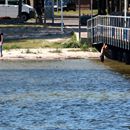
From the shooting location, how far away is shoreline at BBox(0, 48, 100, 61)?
54094 mm

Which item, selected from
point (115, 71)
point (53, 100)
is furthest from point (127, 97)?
point (115, 71)

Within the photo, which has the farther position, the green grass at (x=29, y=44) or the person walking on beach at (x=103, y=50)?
the green grass at (x=29, y=44)

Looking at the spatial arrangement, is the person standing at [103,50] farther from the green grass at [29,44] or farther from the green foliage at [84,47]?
the green grass at [29,44]

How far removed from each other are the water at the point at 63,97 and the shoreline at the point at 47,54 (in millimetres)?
3326

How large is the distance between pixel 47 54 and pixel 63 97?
2194 centimetres

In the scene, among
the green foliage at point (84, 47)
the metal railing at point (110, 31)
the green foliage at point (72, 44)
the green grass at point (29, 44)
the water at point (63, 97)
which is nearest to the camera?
the water at point (63, 97)

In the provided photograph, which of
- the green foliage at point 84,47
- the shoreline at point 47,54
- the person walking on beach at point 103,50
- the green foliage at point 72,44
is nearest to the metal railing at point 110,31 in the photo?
the person walking on beach at point 103,50

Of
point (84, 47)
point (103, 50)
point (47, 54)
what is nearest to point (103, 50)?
point (103, 50)

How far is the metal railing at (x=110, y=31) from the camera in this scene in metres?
46.8

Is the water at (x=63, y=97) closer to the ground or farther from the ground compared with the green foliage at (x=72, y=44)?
farther from the ground

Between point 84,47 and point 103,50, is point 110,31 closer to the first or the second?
point 103,50

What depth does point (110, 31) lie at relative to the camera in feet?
167

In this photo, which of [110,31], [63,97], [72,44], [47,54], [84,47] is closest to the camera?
[63,97]

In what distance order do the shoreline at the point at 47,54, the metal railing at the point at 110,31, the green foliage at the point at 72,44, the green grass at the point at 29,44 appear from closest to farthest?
the metal railing at the point at 110,31 → the shoreline at the point at 47,54 → the green foliage at the point at 72,44 → the green grass at the point at 29,44
